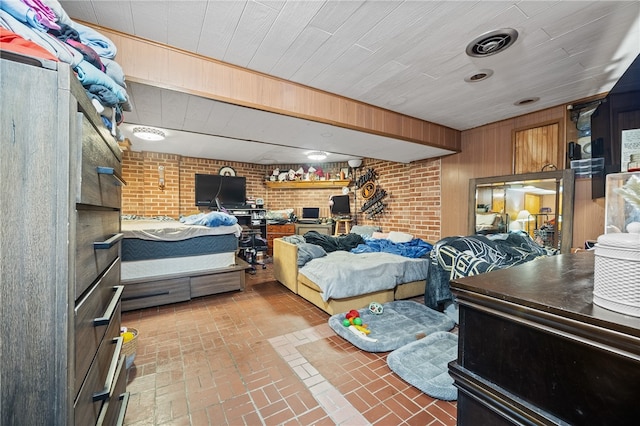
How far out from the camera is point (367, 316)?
265 centimetres

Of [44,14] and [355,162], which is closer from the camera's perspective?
[44,14]

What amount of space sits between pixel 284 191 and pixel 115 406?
5935 millimetres

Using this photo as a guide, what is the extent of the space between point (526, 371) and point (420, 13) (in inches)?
70.7

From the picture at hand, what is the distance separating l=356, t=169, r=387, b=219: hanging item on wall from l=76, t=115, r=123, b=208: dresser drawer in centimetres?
479

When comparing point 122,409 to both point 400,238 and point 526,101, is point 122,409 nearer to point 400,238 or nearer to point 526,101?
point 400,238

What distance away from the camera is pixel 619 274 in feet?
1.86

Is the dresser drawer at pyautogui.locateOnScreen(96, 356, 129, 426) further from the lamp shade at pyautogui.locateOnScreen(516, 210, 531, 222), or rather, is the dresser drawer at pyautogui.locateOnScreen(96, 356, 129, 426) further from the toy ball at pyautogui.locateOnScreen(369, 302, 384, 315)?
the lamp shade at pyautogui.locateOnScreen(516, 210, 531, 222)

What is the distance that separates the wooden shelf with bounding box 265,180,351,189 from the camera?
6.39 metres

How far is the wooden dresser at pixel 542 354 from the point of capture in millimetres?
500

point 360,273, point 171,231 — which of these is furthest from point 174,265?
point 360,273

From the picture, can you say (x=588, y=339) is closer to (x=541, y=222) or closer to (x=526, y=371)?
(x=526, y=371)

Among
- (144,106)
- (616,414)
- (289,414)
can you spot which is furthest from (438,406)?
(144,106)

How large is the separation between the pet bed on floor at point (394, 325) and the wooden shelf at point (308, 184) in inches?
153

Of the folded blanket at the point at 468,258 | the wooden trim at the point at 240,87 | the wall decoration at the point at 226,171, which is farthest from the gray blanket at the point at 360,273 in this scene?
the wall decoration at the point at 226,171
